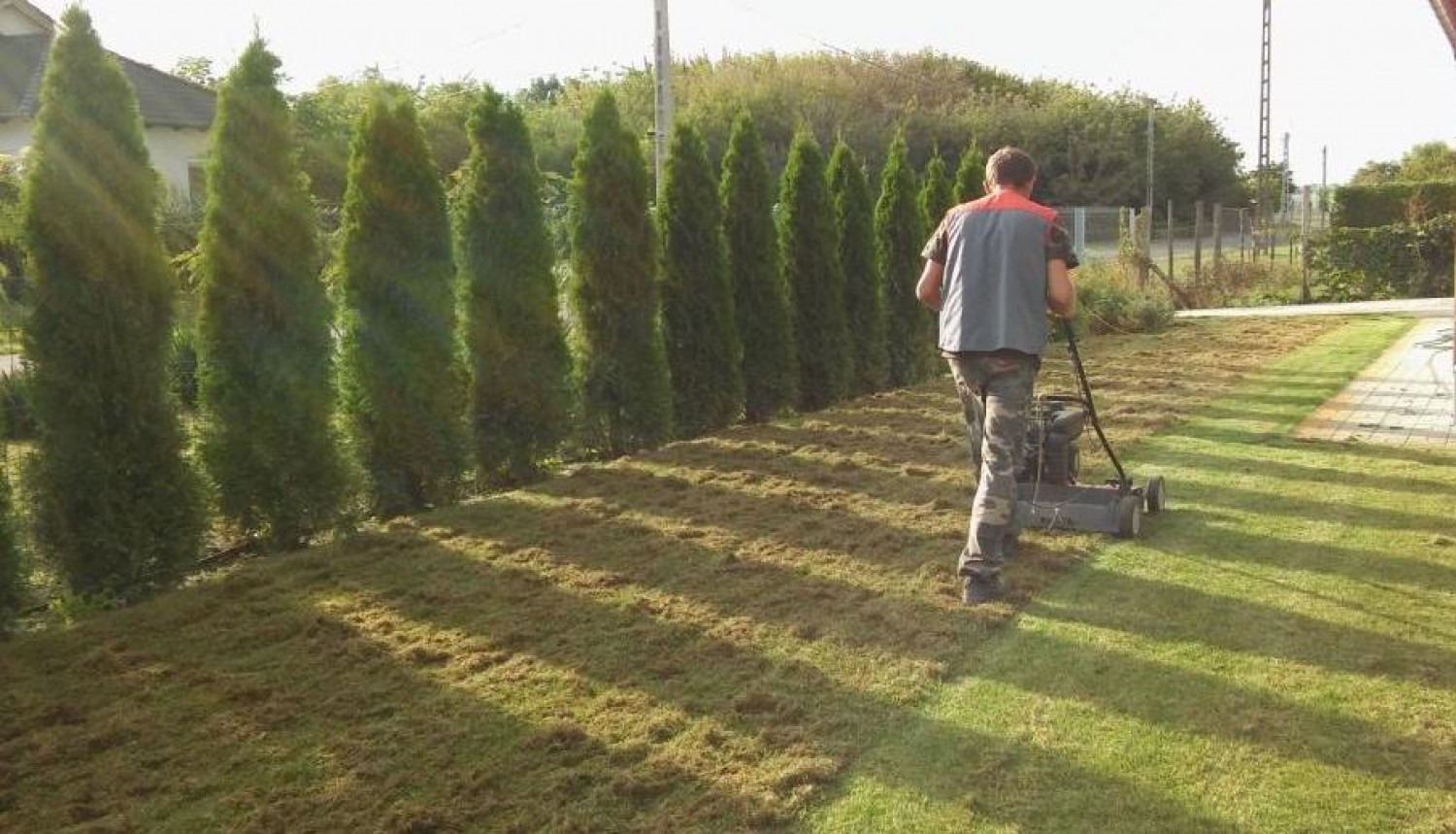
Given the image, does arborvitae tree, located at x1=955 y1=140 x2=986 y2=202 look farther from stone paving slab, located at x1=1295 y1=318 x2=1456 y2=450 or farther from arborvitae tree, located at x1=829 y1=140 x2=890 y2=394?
stone paving slab, located at x1=1295 y1=318 x2=1456 y2=450

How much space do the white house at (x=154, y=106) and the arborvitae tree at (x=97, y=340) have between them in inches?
620

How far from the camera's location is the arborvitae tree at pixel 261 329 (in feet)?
19.4

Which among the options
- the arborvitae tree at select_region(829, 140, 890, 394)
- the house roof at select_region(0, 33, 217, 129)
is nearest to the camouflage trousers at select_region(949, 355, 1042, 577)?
the arborvitae tree at select_region(829, 140, 890, 394)

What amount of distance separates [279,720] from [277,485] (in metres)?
2.46

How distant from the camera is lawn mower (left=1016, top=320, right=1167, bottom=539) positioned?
18.4 ft

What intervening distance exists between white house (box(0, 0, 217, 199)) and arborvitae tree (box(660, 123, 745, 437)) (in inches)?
535

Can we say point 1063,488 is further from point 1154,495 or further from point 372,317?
point 372,317

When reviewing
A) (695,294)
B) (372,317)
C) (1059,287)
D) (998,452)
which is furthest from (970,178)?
(998,452)

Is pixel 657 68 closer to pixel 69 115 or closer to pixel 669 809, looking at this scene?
pixel 69 115

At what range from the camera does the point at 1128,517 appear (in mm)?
5645

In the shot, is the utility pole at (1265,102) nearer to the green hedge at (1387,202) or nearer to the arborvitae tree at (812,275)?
the green hedge at (1387,202)

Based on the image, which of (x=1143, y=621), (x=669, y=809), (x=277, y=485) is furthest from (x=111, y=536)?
(x=1143, y=621)

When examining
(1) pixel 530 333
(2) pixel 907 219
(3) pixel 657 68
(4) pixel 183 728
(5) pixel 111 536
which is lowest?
(4) pixel 183 728

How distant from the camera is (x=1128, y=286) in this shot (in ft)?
61.7
